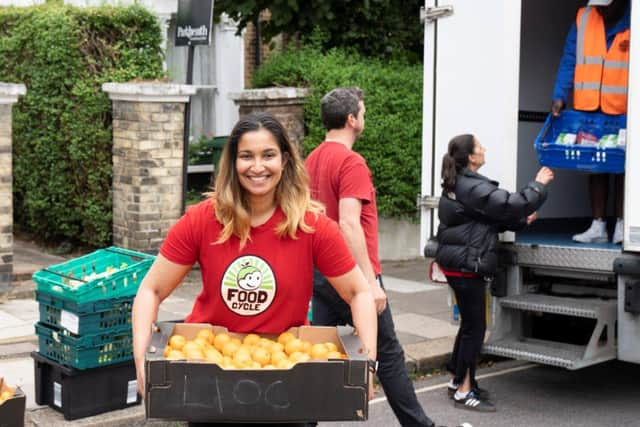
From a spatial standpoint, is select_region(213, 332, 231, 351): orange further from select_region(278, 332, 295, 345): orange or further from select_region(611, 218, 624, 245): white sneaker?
select_region(611, 218, 624, 245): white sneaker

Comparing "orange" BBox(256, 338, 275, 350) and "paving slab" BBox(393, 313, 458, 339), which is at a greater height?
"orange" BBox(256, 338, 275, 350)

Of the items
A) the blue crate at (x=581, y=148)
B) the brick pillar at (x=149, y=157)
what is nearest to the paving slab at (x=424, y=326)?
the blue crate at (x=581, y=148)

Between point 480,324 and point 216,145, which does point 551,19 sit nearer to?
point 480,324

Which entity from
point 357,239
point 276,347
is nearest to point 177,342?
point 276,347

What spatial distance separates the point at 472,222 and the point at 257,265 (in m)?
3.20

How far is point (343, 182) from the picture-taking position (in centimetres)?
498

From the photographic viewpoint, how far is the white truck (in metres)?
6.02

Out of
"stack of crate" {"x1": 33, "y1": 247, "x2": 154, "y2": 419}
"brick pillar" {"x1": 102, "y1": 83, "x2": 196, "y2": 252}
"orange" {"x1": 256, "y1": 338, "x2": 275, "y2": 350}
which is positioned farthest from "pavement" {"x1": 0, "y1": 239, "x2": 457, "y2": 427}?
"orange" {"x1": 256, "y1": 338, "x2": 275, "y2": 350}

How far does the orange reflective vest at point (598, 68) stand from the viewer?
7008 millimetres

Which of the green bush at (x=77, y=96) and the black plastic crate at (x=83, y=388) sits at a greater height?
the green bush at (x=77, y=96)

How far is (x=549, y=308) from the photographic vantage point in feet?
20.9

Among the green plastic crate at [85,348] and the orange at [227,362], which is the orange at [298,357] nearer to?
the orange at [227,362]

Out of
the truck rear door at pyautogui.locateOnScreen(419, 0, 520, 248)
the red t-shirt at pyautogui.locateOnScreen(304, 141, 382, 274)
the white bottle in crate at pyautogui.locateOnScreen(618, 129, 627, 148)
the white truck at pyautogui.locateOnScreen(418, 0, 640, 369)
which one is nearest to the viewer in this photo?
the red t-shirt at pyautogui.locateOnScreen(304, 141, 382, 274)

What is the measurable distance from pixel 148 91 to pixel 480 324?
16.4 ft
